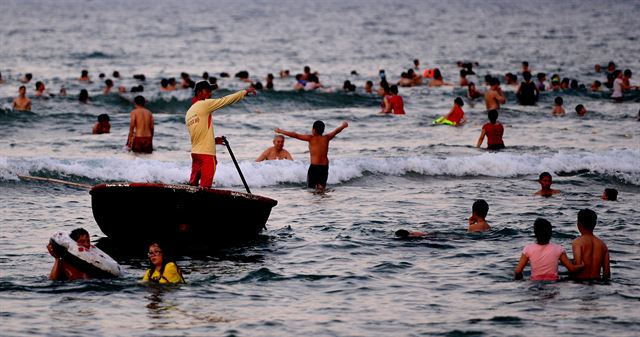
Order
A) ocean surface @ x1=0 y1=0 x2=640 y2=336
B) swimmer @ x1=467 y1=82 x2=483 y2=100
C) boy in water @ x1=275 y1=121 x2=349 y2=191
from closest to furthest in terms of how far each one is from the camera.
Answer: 1. ocean surface @ x1=0 y1=0 x2=640 y2=336
2. boy in water @ x1=275 y1=121 x2=349 y2=191
3. swimmer @ x1=467 y1=82 x2=483 y2=100

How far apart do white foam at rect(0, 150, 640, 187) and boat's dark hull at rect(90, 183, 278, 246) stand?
6331 mm

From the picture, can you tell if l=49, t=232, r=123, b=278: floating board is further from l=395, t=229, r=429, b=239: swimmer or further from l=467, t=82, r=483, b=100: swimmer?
l=467, t=82, r=483, b=100: swimmer

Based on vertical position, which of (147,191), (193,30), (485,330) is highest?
(193,30)

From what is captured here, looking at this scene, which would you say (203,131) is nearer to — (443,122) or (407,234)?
(407,234)

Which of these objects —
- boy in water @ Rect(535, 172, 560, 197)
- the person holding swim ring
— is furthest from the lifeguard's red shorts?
boy in water @ Rect(535, 172, 560, 197)

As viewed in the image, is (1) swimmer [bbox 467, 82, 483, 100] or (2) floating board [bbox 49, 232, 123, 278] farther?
(1) swimmer [bbox 467, 82, 483, 100]

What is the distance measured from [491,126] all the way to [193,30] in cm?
6829

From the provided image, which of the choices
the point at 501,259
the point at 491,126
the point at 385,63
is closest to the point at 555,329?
the point at 501,259

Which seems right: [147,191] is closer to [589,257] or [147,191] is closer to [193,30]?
[589,257]

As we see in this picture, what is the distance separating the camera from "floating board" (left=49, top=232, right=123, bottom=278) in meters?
12.6

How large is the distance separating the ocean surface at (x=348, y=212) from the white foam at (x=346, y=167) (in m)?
0.05

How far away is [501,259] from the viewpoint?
14359 millimetres

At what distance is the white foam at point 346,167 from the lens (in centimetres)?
2194

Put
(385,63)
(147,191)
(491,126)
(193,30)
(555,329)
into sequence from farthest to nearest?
1. (193,30)
2. (385,63)
3. (491,126)
4. (147,191)
5. (555,329)
